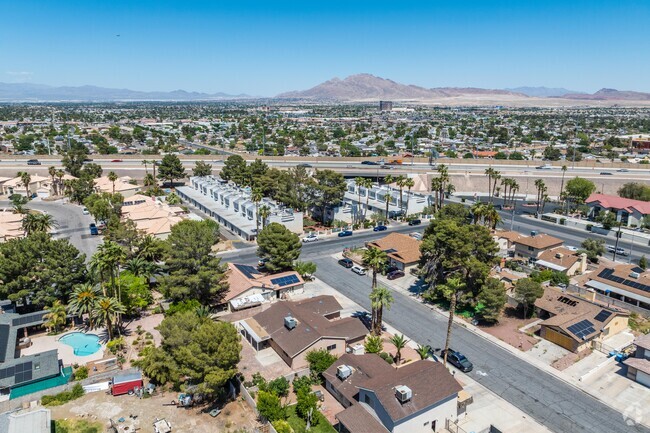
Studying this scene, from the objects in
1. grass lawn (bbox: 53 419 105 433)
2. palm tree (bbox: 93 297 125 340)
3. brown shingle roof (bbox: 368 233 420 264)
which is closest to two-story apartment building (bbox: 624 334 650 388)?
brown shingle roof (bbox: 368 233 420 264)

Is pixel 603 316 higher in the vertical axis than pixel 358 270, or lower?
higher

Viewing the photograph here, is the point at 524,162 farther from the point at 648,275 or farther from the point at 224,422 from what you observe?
the point at 224,422

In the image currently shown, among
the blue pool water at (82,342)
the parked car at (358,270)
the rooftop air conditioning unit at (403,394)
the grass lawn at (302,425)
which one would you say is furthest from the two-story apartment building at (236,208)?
the rooftop air conditioning unit at (403,394)

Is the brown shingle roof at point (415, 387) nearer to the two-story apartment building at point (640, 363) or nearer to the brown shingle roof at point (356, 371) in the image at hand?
the brown shingle roof at point (356, 371)

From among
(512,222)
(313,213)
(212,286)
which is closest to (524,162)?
(512,222)

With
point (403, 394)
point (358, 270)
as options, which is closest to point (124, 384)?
point (403, 394)

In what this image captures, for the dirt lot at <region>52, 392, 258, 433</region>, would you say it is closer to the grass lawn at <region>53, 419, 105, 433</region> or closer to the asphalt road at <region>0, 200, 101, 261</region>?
the grass lawn at <region>53, 419, 105, 433</region>

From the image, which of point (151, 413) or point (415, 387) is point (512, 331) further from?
point (151, 413)
